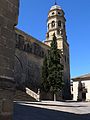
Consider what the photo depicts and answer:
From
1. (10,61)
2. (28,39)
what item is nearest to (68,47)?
(28,39)

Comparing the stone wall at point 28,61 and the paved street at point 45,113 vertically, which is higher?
the stone wall at point 28,61

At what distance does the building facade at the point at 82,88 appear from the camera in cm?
4611

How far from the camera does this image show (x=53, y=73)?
33.9 m

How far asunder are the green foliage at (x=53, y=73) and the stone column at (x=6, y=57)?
2864cm

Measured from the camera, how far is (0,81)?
12.9ft

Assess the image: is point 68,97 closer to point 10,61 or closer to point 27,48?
point 27,48

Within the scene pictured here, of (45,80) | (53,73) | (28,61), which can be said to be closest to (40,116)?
(53,73)

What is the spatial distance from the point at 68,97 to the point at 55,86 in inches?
701

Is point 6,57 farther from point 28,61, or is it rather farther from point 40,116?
point 28,61

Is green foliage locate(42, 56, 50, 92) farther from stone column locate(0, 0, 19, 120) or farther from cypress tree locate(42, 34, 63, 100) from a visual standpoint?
stone column locate(0, 0, 19, 120)

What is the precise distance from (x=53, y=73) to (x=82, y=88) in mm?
15413

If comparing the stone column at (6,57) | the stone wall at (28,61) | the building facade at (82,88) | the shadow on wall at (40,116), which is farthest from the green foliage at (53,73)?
the stone column at (6,57)

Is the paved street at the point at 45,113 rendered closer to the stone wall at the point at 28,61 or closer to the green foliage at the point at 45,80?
the green foliage at the point at 45,80

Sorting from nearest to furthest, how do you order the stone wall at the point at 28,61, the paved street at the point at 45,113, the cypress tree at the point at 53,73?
the paved street at the point at 45,113 < the cypress tree at the point at 53,73 < the stone wall at the point at 28,61
